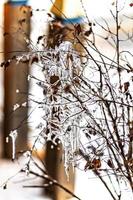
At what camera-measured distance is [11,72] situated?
8.93 ft

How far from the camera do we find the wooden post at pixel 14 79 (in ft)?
8.26

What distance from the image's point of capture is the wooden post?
8.26 ft

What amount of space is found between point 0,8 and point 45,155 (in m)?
0.95

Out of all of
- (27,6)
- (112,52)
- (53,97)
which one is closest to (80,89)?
(53,97)

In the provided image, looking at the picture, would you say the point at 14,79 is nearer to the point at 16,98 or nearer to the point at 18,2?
the point at 16,98

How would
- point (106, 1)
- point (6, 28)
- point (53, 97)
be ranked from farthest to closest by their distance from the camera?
1. point (6, 28)
2. point (106, 1)
3. point (53, 97)

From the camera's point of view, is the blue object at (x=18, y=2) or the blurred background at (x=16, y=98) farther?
the blue object at (x=18, y=2)

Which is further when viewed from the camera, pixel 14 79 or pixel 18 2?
pixel 14 79

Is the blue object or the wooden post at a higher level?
the blue object

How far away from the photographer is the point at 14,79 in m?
2.71

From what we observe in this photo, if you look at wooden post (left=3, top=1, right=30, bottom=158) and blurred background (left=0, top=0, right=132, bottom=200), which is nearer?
blurred background (left=0, top=0, right=132, bottom=200)

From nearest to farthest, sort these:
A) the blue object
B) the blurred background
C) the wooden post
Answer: the blurred background
the blue object
the wooden post

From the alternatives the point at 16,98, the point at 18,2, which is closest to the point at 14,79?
the point at 16,98

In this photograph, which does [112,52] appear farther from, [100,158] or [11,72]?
[11,72]
